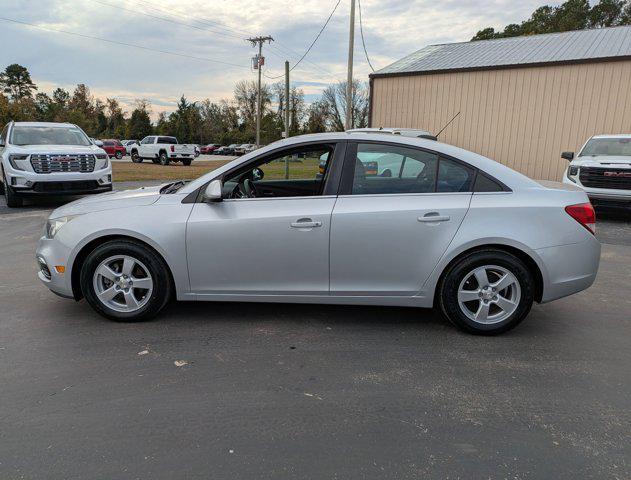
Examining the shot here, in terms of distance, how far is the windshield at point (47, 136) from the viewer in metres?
11.0

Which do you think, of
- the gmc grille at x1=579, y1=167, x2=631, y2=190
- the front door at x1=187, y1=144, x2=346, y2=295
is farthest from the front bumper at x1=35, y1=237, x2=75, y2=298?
the gmc grille at x1=579, y1=167, x2=631, y2=190

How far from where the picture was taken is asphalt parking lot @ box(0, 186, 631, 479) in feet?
7.77

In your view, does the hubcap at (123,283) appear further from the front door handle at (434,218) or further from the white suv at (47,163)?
the white suv at (47,163)

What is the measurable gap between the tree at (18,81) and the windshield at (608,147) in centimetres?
8636

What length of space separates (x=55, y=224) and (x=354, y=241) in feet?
8.39

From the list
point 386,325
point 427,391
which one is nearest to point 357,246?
point 386,325

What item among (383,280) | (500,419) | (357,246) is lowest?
(500,419)

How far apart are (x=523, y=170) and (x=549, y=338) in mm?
14365

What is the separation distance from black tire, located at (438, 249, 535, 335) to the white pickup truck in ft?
98.1

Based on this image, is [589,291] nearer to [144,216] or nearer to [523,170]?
[144,216]

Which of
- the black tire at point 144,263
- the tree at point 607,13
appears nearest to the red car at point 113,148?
the black tire at point 144,263

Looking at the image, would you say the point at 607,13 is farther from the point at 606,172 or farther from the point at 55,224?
the point at 55,224

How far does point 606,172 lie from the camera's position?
1009cm

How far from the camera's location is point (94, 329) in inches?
156
